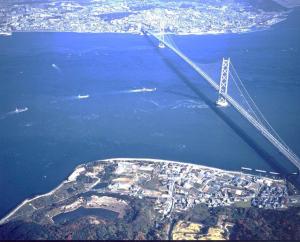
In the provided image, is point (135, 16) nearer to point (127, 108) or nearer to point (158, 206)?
point (127, 108)

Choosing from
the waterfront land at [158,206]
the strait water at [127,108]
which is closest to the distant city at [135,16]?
the strait water at [127,108]

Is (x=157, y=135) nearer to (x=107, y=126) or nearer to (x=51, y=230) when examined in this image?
(x=107, y=126)

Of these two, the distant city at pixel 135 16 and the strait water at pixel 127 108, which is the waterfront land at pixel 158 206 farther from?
the distant city at pixel 135 16

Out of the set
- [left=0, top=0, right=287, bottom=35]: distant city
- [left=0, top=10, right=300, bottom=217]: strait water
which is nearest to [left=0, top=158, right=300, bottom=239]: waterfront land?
[left=0, top=10, right=300, bottom=217]: strait water

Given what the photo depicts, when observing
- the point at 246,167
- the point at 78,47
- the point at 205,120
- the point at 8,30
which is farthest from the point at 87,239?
the point at 8,30

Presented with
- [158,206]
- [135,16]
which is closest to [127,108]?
[158,206]

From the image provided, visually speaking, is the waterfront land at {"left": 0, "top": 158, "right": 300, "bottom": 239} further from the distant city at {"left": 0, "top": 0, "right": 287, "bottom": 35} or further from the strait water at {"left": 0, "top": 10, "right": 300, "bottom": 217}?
the distant city at {"left": 0, "top": 0, "right": 287, "bottom": 35}
